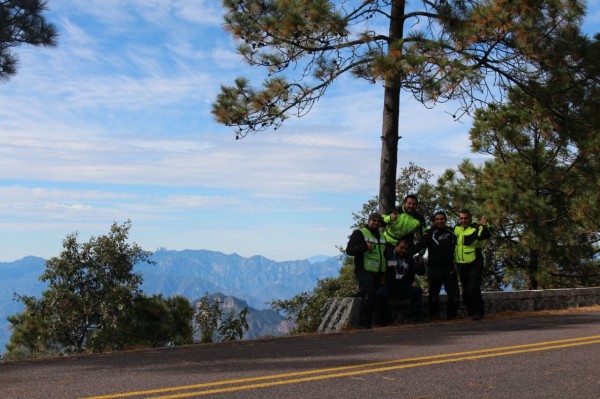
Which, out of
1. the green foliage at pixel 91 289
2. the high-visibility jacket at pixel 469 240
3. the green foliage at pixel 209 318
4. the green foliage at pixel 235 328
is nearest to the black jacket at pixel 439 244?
the high-visibility jacket at pixel 469 240

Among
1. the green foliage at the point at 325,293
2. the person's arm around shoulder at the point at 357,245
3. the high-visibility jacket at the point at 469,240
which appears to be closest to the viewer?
the person's arm around shoulder at the point at 357,245

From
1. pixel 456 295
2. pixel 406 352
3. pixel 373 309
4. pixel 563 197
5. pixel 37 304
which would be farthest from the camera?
pixel 37 304

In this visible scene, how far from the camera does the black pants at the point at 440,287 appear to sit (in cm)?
1048

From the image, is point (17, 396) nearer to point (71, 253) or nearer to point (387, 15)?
point (387, 15)

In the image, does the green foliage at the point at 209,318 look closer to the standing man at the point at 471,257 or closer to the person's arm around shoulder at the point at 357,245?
the person's arm around shoulder at the point at 357,245

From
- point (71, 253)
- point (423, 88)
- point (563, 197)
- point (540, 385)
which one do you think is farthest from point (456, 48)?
point (71, 253)

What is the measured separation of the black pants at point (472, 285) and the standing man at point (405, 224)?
1032 mm

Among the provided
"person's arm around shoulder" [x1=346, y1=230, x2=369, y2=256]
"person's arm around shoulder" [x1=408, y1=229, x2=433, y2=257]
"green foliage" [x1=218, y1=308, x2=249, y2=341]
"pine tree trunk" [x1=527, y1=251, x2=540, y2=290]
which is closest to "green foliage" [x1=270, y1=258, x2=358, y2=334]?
"pine tree trunk" [x1=527, y1=251, x2=540, y2=290]

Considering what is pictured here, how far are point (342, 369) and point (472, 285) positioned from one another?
16.9 feet

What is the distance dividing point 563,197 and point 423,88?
35.4 feet

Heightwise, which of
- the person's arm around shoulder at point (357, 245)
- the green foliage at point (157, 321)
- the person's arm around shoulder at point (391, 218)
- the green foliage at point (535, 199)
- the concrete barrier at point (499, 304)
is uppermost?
the green foliage at point (535, 199)

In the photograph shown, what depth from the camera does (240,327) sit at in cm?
1048

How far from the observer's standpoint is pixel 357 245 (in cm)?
953

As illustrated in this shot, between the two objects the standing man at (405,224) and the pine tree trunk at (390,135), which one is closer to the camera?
the standing man at (405,224)
